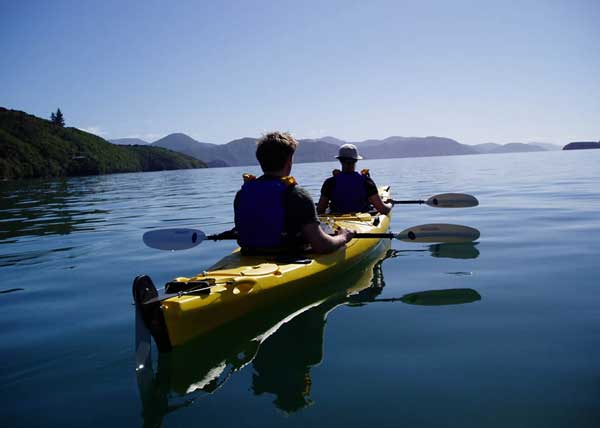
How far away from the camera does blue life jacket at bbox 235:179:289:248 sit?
17.2 ft

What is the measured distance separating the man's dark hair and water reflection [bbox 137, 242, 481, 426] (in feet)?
5.33

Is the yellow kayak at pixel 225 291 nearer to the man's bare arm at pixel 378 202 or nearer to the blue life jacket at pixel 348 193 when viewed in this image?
the man's bare arm at pixel 378 202

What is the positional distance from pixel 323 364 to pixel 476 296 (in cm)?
262

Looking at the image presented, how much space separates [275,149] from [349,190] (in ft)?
13.1

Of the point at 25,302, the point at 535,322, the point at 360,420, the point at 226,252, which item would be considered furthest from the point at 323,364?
the point at 226,252

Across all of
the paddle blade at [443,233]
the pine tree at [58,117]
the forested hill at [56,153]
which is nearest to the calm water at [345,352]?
the paddle blade at [443,233]

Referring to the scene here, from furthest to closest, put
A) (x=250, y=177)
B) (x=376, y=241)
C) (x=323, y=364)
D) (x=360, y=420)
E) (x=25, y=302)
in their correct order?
(x=376, y=241) < (x=25, y=302) < (x=250, y=177) < (x=323, y=364) < (x=360, y=420)

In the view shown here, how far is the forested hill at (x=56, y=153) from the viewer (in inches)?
3716

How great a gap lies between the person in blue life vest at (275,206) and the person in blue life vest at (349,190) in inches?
134

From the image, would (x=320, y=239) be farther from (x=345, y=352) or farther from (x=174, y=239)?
(x=174, y=239)

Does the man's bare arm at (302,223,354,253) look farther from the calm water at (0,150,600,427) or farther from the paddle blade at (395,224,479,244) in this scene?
the paddle blade at (395,224,479,244)

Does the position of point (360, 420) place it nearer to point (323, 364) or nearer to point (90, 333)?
point (323, 364)

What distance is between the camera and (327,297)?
5.76 m

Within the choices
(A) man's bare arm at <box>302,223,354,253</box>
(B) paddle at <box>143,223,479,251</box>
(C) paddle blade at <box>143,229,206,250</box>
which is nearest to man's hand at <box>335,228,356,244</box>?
(A) man's bare arm at <box>302,223,354,253</box>
